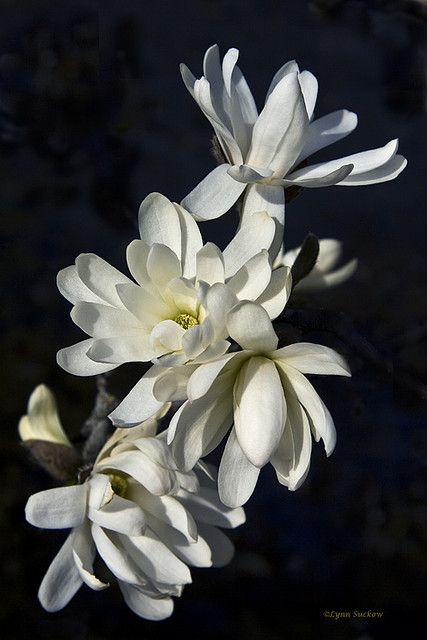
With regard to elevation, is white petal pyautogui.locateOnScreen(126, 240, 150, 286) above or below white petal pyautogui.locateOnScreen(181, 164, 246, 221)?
below

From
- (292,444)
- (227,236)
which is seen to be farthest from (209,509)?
(227,236)

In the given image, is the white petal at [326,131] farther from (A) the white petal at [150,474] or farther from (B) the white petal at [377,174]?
(A) the white petal at [150,474]

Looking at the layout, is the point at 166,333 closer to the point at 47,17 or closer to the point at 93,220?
the point at 93,220

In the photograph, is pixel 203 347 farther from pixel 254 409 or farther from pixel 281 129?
pixel 281 129

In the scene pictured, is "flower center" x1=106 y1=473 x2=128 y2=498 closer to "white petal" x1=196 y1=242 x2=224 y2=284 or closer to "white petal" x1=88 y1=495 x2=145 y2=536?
"white petal" x1=88 y1=495 x2=145 y2=536

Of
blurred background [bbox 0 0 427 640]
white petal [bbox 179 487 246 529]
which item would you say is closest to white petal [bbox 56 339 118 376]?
white petal [bbox 179 487 246 529]

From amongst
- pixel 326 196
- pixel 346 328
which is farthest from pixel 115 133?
pixel 346 328
